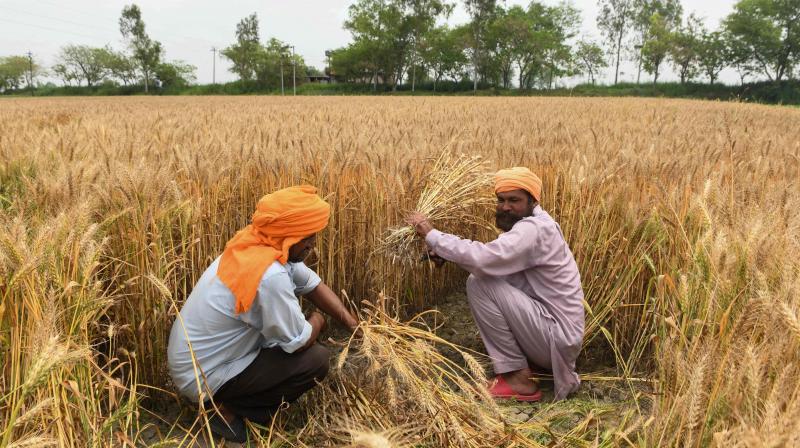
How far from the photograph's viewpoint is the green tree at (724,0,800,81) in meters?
44.1

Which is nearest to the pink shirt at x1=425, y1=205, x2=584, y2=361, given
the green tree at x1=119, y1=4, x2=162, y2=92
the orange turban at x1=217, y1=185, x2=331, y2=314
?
the orange turban at x1=217, y1=185, x2=331, y2=314

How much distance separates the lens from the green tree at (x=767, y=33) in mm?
44125

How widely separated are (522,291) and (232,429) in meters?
1.47

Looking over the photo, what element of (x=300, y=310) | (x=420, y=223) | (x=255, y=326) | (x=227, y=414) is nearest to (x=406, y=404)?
(x=300, y=310)

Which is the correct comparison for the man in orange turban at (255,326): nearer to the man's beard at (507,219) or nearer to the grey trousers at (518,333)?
the grey trousers at (518,333)

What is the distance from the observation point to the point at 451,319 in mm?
3014

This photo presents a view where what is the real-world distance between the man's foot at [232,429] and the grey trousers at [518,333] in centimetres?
119

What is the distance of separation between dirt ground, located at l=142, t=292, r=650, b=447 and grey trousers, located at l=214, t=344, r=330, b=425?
0.16 m

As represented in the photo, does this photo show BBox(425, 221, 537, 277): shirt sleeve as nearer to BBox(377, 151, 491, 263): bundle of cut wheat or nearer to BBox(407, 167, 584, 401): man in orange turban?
BBox(407, 167, 584, 401): man in orange turban

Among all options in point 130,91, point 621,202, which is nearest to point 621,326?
point 621,202

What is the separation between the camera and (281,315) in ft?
6.14

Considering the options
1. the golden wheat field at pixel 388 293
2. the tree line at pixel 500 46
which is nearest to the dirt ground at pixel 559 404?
→ the golden wheat field at pixel 388 293

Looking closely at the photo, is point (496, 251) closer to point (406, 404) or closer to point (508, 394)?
point (508, 394)

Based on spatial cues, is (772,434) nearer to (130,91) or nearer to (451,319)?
(451,319)
